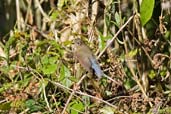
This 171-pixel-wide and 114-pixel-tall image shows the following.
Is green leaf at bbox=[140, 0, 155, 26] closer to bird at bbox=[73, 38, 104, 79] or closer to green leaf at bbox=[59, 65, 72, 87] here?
bird at bbox=[73, 38, 104, 79]

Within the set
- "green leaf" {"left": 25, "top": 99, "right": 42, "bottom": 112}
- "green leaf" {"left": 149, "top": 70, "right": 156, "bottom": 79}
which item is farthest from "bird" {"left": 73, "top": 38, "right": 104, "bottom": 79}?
"green leaf" {"left": 149, "top": 70, "right": 156, "bottom": 79}

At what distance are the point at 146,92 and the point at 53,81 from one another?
0.43 meters

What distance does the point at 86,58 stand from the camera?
6.36 feet

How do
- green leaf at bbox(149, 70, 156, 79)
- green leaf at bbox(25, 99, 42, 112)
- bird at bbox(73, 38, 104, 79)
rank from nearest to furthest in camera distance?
bird at bbox(73, 38, 104, 79), green leaf at bbox(25, 99, 42, 112), green leaf at bbox(149, 70, 156, 79)

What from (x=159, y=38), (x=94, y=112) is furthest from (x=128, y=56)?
(x=94, y=112)

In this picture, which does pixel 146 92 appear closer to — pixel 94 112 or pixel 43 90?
pixel 94 112

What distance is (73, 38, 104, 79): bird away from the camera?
194 cm

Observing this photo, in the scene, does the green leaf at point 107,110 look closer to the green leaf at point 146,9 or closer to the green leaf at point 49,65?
the green leaf at point 49,65

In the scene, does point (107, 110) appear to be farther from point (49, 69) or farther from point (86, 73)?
point (49, 69)

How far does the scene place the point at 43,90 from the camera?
80.4 inches

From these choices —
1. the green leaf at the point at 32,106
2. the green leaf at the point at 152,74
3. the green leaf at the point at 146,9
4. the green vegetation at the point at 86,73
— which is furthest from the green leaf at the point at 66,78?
the green leaf at the point at 152,74

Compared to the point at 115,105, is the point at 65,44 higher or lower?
higher

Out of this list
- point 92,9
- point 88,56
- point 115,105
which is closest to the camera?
point 88,56

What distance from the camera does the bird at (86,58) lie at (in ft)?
6.35
